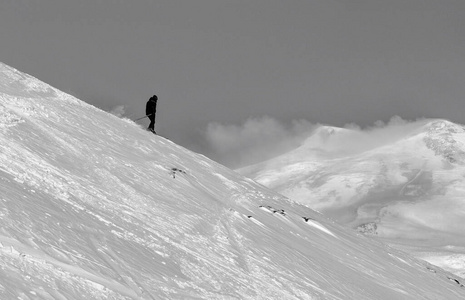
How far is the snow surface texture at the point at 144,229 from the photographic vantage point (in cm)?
1256

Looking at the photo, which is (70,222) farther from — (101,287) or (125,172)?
(125,172)

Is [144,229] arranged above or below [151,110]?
below

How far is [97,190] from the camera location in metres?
18.3

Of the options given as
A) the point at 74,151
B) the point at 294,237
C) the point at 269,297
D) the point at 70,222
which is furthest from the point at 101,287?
the point at 294,237

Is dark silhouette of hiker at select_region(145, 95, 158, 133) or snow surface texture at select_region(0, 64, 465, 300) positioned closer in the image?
snow surface texture at select_region(0, 64, 465, 300)

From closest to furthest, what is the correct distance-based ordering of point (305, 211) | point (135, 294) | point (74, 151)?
point (135, 294) < point (74, 151) < point (305, 211)

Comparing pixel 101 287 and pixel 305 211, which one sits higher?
pixel 305 211

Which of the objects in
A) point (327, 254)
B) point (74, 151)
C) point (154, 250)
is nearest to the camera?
point (154, 250)

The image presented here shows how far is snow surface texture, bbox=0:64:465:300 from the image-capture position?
12562 mm

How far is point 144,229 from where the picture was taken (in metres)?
16.8

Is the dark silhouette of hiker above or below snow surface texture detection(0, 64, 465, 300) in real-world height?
above

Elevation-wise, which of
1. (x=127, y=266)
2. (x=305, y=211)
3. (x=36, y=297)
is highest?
(x=305, y=211)

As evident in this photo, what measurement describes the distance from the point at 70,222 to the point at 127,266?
65.6 inches

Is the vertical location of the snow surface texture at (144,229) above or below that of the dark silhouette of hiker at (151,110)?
below
